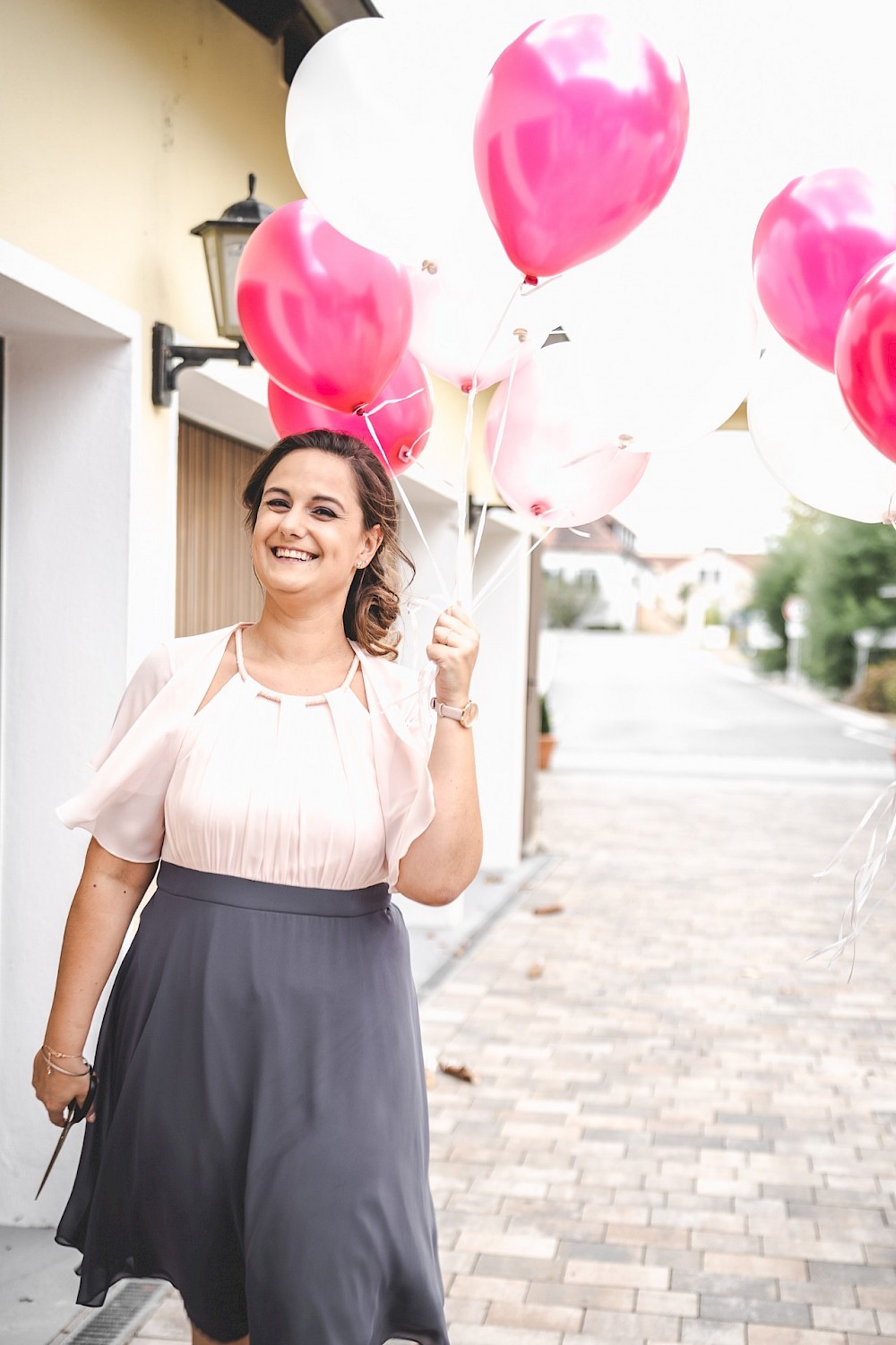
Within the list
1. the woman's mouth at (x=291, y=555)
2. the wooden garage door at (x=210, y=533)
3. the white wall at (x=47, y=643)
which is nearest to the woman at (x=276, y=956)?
the woman's mouth at (x=291, y=555)

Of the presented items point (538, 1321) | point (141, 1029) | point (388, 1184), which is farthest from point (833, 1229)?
point (141, 1029)

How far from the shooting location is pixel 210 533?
4.88 metres

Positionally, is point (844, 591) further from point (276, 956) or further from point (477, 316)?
point (276, 956)

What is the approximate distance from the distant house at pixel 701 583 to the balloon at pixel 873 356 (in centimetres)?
8552

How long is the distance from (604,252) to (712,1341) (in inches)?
97.5

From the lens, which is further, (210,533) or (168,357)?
(210,533)

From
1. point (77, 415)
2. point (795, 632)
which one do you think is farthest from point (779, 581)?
point (77, 415)

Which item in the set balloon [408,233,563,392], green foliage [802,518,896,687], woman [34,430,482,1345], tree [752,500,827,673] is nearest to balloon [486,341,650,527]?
balloon [408,233,563,392]

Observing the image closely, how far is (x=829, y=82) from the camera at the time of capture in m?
4.83

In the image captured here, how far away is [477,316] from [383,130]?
0.41m

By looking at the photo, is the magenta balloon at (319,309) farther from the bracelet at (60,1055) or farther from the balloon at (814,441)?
the bracelet at (60,1055)

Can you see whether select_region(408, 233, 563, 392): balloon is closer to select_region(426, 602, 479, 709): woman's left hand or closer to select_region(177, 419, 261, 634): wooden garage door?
select_region(426, 602, 479, 709): woman's left hand

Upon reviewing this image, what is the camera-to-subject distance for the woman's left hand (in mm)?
1994

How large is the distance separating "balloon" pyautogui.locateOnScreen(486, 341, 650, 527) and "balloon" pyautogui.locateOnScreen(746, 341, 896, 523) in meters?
0.29
